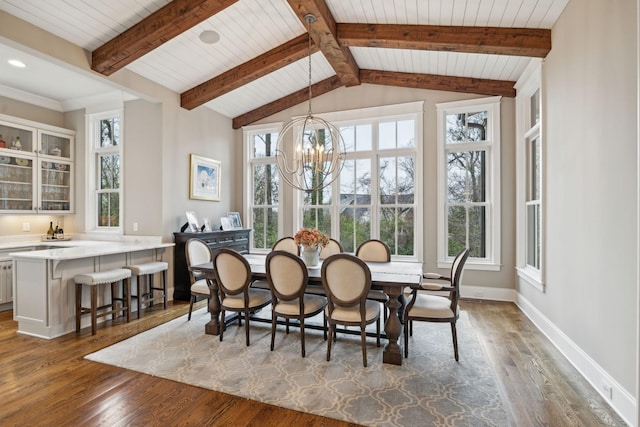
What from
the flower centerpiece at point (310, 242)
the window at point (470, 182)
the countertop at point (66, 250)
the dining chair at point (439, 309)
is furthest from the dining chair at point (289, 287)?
the window at point (470, 182)

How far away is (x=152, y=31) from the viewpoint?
3.46 m

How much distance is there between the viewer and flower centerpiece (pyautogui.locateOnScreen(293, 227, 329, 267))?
3.40 m

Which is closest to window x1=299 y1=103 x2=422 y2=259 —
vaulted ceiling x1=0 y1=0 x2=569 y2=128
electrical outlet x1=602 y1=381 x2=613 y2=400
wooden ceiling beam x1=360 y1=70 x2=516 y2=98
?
wooden ceiling beam x1=360 y1=70 x2=516 y2=98

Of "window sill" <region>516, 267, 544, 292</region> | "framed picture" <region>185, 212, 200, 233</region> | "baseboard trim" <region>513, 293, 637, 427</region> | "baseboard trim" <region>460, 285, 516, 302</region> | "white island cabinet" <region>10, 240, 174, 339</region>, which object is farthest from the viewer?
"framed picture" <region>185, 212, 200, 233</region>

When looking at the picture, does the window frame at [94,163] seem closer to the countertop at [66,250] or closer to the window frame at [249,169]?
the countertop at [66,250]

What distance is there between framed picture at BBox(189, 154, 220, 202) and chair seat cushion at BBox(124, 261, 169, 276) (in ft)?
4.19

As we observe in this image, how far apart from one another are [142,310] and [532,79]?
5743 mm

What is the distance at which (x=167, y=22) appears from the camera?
338 cm

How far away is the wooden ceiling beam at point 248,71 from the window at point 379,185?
4.63 ft

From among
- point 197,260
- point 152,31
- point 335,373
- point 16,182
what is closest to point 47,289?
point 197,260

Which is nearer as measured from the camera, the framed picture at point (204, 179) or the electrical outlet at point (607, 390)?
the electrical outlet at point (607, 390)

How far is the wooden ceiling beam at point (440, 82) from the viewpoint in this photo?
4.65m

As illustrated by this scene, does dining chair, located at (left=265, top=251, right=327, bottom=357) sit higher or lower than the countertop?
lower

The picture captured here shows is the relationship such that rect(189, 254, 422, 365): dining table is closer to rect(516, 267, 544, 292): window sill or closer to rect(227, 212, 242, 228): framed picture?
rect(516, 267, 544, 292): window sill
